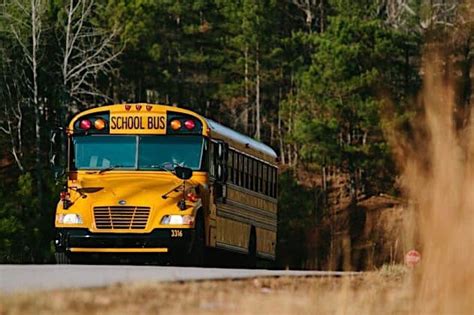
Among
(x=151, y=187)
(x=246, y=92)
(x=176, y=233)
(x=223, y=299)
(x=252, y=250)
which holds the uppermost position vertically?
(x=246, y=92)

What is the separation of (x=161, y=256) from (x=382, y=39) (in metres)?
36.6

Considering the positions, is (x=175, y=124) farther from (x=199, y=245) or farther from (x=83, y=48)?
(x=83, y=48)

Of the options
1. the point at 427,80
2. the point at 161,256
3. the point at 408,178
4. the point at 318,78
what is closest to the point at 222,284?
the point at 408,178

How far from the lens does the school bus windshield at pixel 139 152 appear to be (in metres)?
22.6

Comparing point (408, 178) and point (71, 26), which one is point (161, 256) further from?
point (71, 26)

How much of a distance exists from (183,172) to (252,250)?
5528mm

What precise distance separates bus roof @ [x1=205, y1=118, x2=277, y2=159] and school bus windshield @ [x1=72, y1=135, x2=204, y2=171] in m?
0.60

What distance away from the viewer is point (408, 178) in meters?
11.9

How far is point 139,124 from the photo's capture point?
911 inches

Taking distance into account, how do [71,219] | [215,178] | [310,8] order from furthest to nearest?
[310,8], [215,178], [71,219]

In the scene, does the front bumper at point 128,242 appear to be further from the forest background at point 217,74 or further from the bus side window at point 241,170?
the forest background at point 217,74

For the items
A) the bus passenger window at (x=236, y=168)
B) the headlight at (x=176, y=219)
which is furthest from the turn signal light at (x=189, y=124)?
the bus passenger window at (x=236, y=168)

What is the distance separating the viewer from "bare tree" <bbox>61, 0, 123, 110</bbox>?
55.8 m

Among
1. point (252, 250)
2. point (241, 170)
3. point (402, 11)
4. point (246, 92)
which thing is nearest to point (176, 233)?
point (241, 170)
